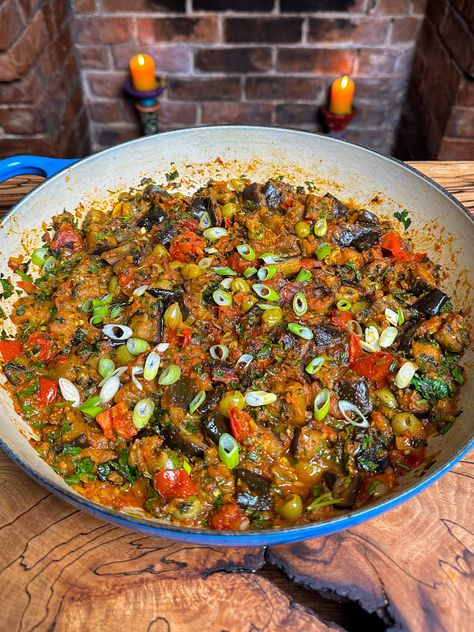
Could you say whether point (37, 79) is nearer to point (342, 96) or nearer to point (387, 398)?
point (342, 96)

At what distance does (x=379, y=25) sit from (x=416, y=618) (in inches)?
175

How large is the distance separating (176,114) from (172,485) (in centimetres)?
399

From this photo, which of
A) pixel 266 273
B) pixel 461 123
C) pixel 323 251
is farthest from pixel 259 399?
pixel 461 123

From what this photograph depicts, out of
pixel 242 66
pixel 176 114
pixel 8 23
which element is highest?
pixel 8 23

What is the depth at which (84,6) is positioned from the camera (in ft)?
15.1

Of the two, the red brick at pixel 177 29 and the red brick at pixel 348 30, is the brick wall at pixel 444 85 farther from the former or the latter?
the red brick at pixel 177 29

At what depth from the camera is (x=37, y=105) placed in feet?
13.5

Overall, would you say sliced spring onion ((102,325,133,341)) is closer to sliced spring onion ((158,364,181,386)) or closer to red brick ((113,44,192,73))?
sliced spring onion ((158,364,181,386))

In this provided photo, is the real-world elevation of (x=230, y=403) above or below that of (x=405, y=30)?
below

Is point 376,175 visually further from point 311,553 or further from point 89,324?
point 311,553

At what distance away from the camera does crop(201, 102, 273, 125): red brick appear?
5.11m

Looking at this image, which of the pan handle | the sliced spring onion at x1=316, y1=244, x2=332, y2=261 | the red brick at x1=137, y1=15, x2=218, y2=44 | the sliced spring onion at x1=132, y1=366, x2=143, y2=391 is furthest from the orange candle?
the sliced spring onion at x1=132, y1=366, x2=143, y2=391

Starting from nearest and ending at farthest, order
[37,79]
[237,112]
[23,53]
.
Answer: [23,53] < [37,79] < [237,112]

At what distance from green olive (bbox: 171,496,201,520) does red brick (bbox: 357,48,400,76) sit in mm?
4208
